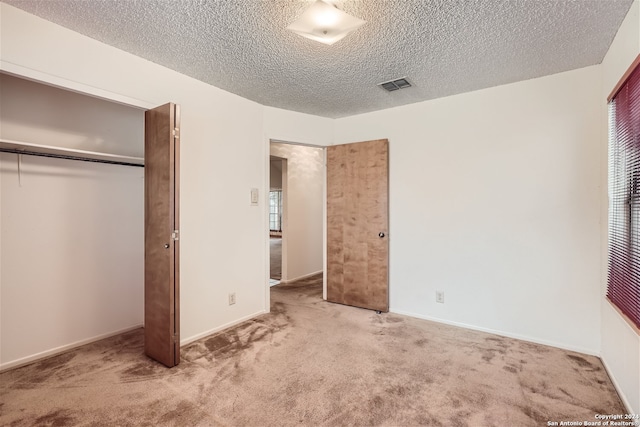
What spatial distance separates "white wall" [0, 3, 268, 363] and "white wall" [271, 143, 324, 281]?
1465 mm

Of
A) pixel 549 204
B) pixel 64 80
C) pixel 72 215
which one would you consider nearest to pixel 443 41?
pixel 549 204

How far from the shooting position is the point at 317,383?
2176 millimetres

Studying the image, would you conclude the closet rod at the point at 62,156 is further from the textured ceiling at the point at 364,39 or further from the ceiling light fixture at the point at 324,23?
the ceiling light fixture at the point at 324,23

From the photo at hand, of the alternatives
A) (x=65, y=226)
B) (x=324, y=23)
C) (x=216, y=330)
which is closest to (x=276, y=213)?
(x=216, y=330)

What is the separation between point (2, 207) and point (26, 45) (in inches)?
49.0

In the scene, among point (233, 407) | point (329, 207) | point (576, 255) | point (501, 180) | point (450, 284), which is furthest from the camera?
point (329, 207)

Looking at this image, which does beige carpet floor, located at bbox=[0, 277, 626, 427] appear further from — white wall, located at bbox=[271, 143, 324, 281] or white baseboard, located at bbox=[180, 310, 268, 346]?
white wall, located at bbox=[271, 143, 324, 281]

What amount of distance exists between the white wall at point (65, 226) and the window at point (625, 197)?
4.07 m

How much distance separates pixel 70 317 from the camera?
2.72 meters

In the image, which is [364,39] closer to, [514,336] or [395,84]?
[395,84]

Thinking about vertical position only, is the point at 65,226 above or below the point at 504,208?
below

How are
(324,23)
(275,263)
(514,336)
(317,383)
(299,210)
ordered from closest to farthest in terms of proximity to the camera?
(324,23)
(317,383)
(514,336)
(299,210)
(275,263)

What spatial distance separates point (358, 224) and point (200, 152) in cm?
203

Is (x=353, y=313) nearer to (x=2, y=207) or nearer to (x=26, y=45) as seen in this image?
(x=2, y=207)
